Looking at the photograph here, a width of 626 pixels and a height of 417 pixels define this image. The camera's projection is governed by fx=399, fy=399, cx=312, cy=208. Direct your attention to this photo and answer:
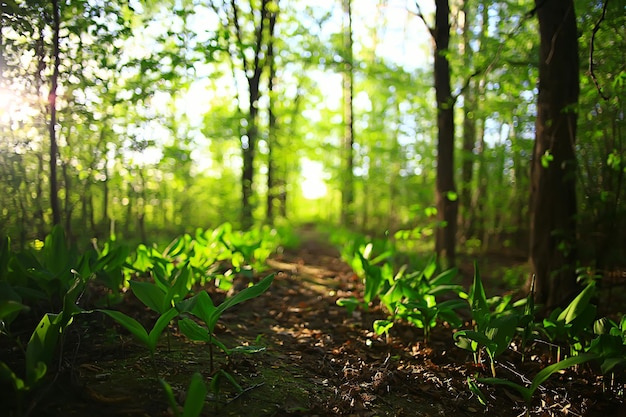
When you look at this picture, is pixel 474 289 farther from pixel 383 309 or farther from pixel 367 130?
pixel 367 130

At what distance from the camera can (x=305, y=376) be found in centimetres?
245

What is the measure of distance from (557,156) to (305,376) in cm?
300

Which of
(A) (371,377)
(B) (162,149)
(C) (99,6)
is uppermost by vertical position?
(C) (99,6)

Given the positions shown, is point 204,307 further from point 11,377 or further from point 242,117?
point 242,117

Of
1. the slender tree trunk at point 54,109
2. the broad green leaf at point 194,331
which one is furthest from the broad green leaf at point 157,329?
the slender tree trunk at point 54,109

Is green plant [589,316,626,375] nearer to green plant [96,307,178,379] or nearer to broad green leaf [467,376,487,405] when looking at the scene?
broad green leaf [467,376,487,405]

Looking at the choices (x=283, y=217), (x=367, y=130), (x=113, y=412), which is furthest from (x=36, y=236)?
(x=283, y=217)

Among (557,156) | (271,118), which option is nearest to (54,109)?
(557,156)

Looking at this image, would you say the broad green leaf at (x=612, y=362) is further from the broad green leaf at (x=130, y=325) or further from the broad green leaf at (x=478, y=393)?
the broad green leaf at (x=130, y=325)

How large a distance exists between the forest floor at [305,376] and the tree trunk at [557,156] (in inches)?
48.1

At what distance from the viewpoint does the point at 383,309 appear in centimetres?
392

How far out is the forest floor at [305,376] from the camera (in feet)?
6.26

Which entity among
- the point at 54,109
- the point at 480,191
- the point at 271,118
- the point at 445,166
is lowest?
the point at 480,191

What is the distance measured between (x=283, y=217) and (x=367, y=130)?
4450 millimetres
